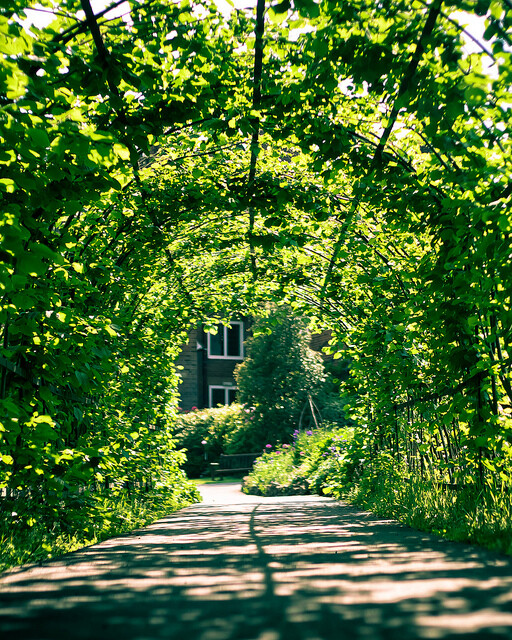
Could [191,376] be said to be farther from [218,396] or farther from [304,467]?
[304,467]

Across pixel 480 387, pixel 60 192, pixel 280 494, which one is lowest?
pixel 280 494

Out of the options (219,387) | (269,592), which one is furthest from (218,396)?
(269,592)

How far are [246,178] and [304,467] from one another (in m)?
8.10

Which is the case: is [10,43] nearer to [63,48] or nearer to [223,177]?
[63,48]

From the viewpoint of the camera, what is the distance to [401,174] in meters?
5.40

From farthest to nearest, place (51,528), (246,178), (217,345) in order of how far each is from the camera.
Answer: (217,345), (246,178), (51,528)

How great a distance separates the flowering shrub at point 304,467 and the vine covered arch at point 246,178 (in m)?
3.60

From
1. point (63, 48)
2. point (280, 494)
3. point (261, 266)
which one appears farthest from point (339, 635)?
point (280, 494)

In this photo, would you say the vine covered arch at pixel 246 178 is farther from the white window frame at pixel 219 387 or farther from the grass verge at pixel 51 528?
the white window frame at pixel 219 387

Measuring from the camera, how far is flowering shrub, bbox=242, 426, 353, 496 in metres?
10.6

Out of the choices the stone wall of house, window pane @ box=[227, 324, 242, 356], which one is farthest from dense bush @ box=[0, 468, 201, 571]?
window pane @ box=[227, 324, 242, 356]

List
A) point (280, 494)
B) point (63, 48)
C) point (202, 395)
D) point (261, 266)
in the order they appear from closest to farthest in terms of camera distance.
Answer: point (63, 48) < point (261, 266) < point (280, 494) < point (202, 395)

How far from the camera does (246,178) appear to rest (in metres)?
6.83

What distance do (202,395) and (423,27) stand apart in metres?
21.4
